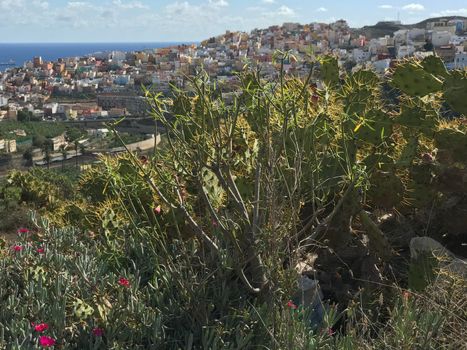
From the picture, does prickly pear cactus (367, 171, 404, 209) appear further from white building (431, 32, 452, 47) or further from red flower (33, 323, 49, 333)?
white building (431, 32, 452, 47)

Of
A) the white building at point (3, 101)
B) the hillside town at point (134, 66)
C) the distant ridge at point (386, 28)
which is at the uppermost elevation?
the distant ridge at point (386, 28)

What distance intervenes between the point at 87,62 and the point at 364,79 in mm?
100689

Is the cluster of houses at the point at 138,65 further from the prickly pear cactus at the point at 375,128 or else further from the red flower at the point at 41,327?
the red flower at the point at 41,327

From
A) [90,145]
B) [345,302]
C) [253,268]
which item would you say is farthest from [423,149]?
[90,145]

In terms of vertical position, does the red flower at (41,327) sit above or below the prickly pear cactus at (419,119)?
below

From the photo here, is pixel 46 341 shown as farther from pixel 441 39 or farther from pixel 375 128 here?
pixel 441 39

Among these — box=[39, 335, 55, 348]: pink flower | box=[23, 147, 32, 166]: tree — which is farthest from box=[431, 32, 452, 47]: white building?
box=[39, 335, 55, 348]: pink flower

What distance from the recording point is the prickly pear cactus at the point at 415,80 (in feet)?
8.20

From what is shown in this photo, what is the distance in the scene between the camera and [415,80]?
2521 millimetres

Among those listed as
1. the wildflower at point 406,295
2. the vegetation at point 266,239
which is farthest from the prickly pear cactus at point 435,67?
the wildflower at point 406,295

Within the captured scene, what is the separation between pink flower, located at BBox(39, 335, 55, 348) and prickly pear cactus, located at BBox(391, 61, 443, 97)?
1.85 m

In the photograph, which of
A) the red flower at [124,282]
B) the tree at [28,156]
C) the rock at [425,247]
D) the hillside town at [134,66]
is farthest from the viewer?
the hillside town at [134,66]

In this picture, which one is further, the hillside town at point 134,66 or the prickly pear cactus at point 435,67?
the hillside town at point 134,66

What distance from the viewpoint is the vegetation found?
4.98 feet
